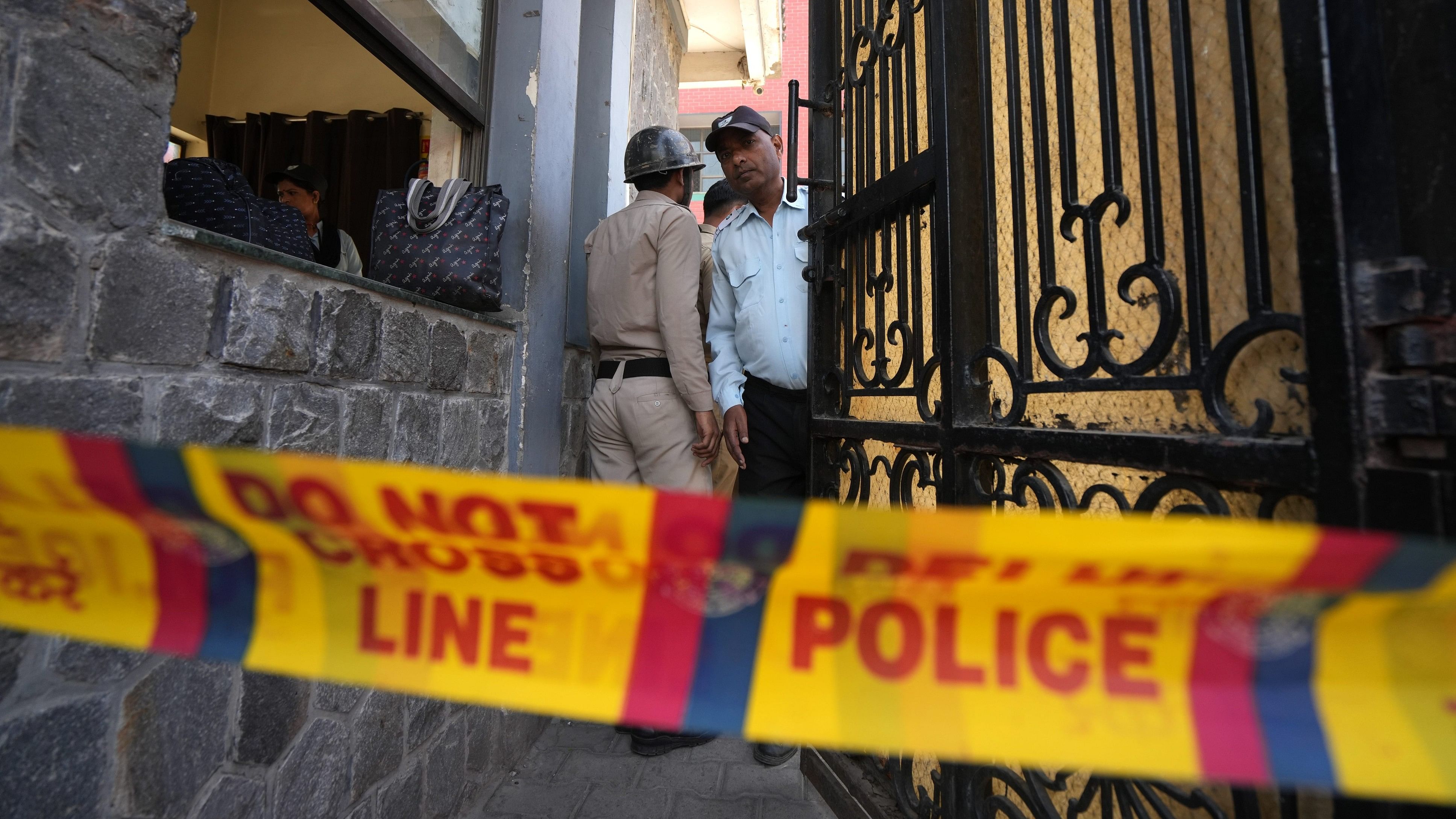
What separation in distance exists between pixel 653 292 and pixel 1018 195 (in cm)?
160

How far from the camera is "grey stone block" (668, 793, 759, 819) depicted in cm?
213

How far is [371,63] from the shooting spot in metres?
5.55

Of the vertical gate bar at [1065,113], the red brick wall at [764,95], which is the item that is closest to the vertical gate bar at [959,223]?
the vertical gate bar at [1065,113]

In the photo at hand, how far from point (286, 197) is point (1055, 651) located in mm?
4768

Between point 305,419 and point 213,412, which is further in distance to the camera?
point 305,419

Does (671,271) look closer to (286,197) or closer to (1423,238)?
(1423,238)

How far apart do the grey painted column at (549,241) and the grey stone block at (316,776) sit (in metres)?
1.16

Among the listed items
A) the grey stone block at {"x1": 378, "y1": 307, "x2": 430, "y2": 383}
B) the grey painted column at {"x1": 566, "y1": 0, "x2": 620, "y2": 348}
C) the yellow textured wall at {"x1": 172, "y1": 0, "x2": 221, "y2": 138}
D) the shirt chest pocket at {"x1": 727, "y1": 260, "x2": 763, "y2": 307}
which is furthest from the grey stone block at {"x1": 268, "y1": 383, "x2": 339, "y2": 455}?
the yellow textured wall at {"x1": 172, "y1": 0, "x2": 221, "y2": 138}

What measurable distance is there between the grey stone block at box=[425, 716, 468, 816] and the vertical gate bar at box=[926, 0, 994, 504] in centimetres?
168

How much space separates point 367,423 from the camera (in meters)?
1.78

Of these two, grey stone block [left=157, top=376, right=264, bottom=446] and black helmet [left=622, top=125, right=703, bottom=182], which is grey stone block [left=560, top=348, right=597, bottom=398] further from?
grey stone block [left=157, top=376, right=264, bottom=446]

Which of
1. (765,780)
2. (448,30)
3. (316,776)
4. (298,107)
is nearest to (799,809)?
(765,780)

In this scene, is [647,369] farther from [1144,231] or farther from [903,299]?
[1144,231]

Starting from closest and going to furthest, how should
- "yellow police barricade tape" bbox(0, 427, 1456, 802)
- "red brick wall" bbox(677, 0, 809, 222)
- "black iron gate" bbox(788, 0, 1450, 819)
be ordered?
"yellow police barricade tape" bbox(0, 427, 1456, 802) < "black iron gate" bbox(788, 0, 1450, 819) < "red brick wall" bbox(677, 0, 809, 222)
